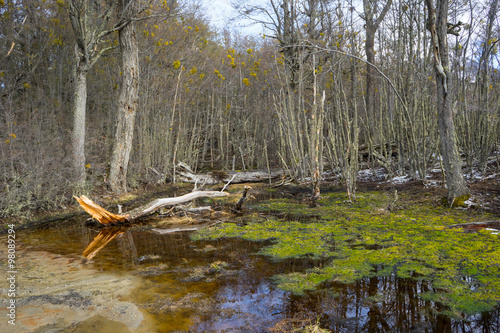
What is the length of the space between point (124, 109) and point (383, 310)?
25.2ft

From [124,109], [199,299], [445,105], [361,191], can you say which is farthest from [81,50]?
[445,105]

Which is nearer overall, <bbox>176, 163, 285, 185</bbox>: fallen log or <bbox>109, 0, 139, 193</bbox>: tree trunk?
<bbox>109, 0, 139, 193</bbox>: tree trunk

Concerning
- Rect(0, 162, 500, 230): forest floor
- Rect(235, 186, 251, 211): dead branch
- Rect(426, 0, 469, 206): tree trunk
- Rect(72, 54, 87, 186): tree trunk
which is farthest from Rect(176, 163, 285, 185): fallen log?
Rect(426, 0, 469, 206): tree trunk

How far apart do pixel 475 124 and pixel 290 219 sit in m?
5.13

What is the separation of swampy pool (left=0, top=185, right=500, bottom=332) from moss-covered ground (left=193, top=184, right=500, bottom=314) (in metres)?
0.14

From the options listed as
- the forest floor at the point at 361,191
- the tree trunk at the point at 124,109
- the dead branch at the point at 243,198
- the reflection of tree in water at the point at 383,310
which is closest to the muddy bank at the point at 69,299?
the reflection of tree in water at the point at 383,310

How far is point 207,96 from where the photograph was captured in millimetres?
14234

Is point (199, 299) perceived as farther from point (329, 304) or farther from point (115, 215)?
point (115, 215)

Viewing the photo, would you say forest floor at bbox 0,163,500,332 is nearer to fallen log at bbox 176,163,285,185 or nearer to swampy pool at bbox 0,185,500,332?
swampy pool at bbox 0,185,500,332

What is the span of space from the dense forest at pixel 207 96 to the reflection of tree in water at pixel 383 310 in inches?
137

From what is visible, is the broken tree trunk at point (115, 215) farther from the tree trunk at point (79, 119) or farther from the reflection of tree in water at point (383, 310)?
the reflection of tree in water at point (383, 310)

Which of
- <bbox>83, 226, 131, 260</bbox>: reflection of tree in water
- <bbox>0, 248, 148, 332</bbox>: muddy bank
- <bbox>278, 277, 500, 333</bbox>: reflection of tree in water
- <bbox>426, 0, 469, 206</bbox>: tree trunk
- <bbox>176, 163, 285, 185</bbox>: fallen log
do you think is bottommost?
<bbox>278, 277, 500, 333</bbox>: reflection of tree in water

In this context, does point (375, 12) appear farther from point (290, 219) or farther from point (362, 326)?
point (362, 326)

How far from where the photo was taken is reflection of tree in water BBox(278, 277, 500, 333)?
2367 mm
